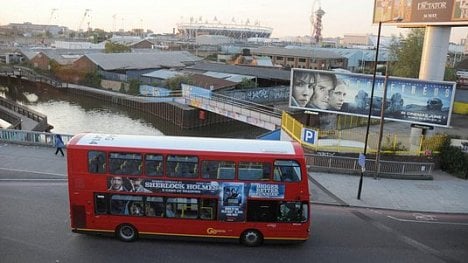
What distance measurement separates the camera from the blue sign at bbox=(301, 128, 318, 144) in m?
23.4

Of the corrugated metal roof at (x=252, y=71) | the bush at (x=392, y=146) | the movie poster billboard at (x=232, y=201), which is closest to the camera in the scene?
the movie poster billboard at (x=232, y=201)

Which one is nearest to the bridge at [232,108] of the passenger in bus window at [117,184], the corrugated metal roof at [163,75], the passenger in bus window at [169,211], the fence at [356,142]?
the fence at [356,142]

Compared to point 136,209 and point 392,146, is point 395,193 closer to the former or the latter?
point 392,146

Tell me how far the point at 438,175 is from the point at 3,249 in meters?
20.4

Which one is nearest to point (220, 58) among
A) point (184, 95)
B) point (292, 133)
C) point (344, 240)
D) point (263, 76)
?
point (263, 76)

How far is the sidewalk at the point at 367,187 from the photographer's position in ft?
59.6

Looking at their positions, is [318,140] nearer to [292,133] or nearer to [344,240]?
[292,133]

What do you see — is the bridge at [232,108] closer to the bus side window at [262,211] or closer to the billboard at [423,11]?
the billboard at [423,11]

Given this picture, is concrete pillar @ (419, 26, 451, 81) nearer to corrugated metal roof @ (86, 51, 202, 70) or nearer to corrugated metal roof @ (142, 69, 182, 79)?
corrugated metal roof @ (142, 69, 182, 79)

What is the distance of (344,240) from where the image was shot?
45.7ft

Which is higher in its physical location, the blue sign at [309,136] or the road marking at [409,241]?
the blue sign at [309,136]

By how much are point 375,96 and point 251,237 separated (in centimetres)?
1672

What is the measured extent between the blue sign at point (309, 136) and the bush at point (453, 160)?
7126 millimetres

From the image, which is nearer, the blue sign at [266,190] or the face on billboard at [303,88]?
the blue sign at [266,190]
